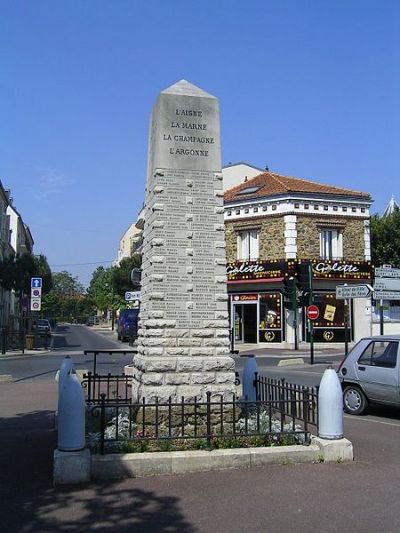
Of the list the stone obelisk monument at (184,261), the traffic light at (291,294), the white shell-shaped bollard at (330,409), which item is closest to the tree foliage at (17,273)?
the traffic light at (291,294)

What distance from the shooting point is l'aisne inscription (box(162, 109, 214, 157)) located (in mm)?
8391

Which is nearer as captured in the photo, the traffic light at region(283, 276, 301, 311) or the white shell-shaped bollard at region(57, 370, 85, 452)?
the white shell-shaped bollard at region(57, 370, 85, 452)

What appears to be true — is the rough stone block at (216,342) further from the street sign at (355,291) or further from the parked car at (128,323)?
the parked car at (128,323)

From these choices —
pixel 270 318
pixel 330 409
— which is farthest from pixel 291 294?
pixel 330 409

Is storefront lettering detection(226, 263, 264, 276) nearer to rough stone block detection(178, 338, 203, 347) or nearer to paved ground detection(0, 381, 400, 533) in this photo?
rough stone block detection(178, 338, 203, 347)

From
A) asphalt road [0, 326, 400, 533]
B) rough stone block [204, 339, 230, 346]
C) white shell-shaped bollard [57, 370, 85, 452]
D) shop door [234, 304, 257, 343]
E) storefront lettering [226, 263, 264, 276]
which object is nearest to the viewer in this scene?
asphalt road [0, 326, 400, 533]

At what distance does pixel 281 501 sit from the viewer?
552 centimetres

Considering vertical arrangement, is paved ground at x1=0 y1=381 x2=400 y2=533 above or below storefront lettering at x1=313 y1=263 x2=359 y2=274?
below

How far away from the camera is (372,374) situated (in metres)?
10.9

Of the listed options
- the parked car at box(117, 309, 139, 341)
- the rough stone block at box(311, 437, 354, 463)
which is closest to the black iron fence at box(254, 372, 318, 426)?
the rough stone block at box(311, 437, 354, 463)

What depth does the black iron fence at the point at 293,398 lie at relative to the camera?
23.6 ft

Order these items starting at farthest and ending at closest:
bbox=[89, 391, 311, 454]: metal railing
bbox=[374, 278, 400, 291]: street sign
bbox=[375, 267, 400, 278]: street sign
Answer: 1. bbox=[375, 267, 400, 278]: street sign
2. bbox=[374, 278, 400, 291]: street sign
3. bbox=[89, 391, 311, 454]: metal railing

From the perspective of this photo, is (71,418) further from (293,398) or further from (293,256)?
(293,256)

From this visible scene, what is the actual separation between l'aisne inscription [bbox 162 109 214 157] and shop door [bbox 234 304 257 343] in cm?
2706
